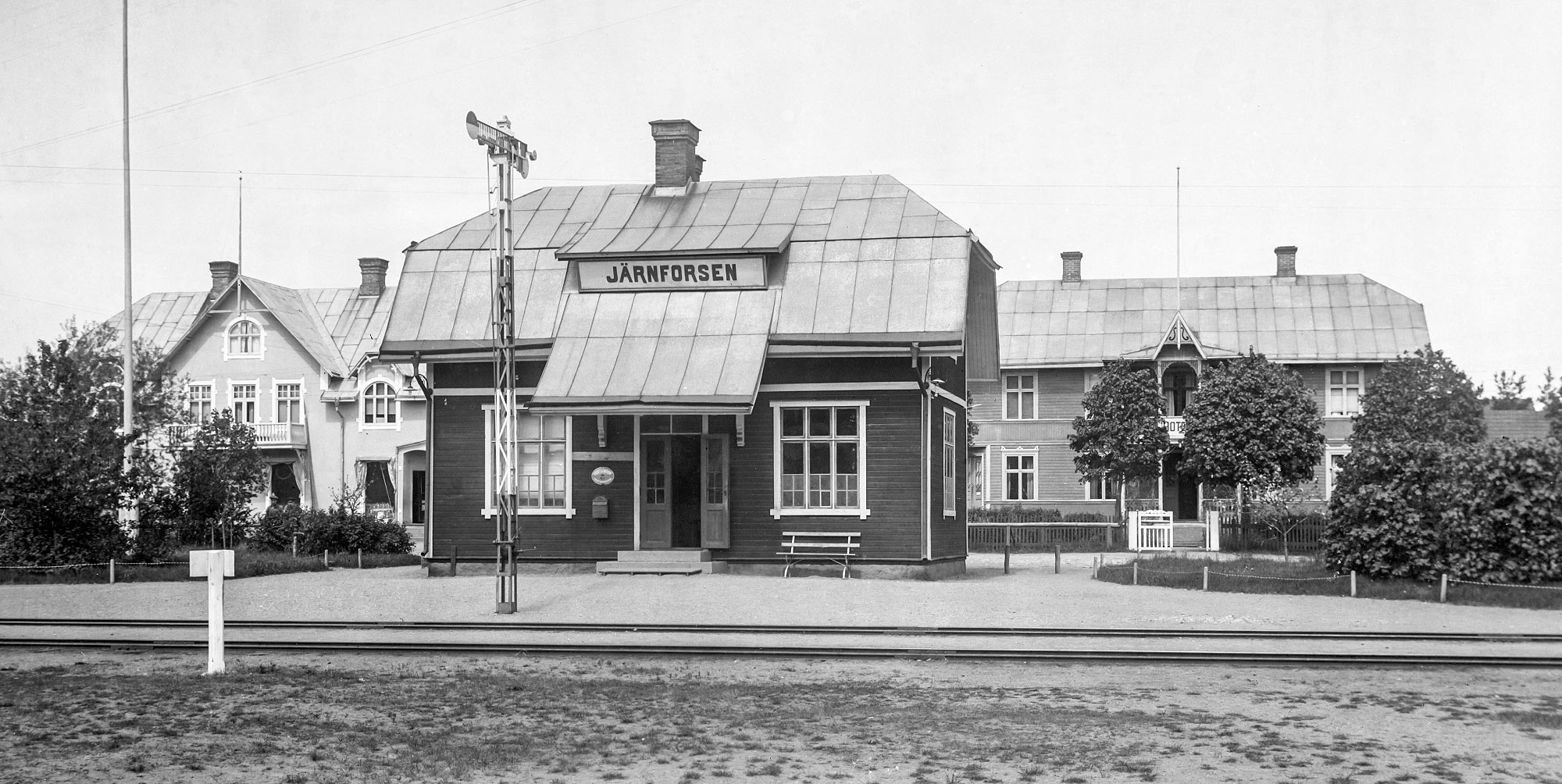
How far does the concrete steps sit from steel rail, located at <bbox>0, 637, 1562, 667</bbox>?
9.71 meters

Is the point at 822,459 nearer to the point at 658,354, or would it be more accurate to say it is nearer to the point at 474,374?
the point at 658,354

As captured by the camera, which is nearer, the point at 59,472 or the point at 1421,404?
the point at 59,472

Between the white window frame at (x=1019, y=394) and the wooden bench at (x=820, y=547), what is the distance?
97.6 feet

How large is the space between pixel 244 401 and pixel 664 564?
3076 cm

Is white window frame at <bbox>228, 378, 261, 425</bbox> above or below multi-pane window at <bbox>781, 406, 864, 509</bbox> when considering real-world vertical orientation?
above

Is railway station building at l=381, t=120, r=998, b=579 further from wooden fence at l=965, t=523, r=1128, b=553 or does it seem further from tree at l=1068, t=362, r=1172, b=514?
tree at l=1068, t=362, r=1172, b=514

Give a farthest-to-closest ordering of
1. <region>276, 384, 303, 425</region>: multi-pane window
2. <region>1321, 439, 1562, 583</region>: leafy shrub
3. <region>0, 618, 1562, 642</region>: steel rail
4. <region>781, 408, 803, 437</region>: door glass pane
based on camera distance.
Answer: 1. <region>276, 384, 303, 425</region>: multi-pane window
2. <region>781, 408, 803, 437</region>: door glass pane
3. <region>1321, 439, 1562, 583</region>: leafy shrub
4. <region>0, 618, 1562, 642</region>: steel rail

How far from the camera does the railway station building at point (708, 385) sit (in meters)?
26.8

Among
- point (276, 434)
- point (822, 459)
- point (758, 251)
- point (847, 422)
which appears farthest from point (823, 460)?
point (276, 434)

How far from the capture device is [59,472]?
Result: 27906 mm

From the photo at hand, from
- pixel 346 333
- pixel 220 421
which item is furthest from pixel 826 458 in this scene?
pixel 346 333

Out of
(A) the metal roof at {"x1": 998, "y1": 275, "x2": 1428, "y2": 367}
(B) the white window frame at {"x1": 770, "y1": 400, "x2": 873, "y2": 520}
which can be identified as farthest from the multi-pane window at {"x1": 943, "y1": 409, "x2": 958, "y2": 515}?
(A) the metal roof at {"x1": 998, "y1": 275, "x2": 1428, "y2": 367}

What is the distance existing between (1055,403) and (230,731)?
155 feet

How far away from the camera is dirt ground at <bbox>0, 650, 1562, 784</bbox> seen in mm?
9688
